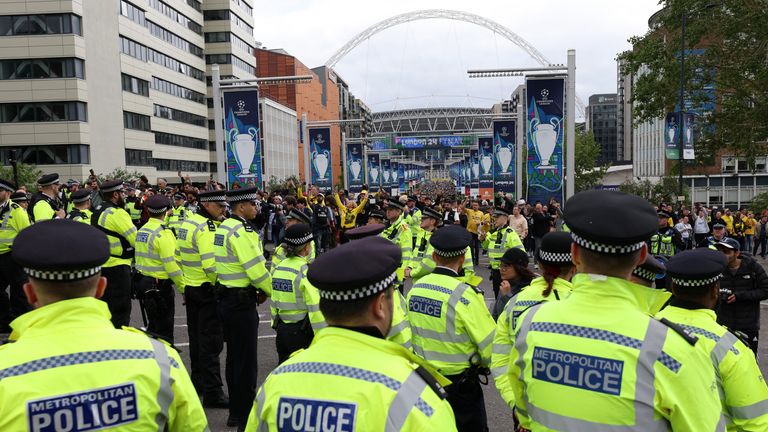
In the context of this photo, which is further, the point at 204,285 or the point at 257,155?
the point at 257,155

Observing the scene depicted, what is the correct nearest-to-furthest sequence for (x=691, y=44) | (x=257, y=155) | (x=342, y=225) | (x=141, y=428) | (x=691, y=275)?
(x=141, y=428), (x=691, y=275), (x=257, y=155), (x=342, y=225), (x=691, y=44)

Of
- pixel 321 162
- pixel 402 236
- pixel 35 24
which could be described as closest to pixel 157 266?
pixel 402 236

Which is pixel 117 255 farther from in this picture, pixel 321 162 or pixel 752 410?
pixel 321 162

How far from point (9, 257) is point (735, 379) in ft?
29.7

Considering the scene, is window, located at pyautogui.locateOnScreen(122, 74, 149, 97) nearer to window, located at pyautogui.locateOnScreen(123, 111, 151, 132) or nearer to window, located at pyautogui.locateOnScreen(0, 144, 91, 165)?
window, located at pyautogui.locateOnScreen(123, 111, 151, 132)

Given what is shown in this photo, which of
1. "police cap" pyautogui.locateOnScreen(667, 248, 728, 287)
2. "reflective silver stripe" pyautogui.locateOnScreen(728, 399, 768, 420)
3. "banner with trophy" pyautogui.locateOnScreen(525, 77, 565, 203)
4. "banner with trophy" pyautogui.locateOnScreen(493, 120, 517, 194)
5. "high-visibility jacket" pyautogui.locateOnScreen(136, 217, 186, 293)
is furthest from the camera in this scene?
"banner with trophy" pyautogui.locateOnScreen(493, 120, 517, 194)

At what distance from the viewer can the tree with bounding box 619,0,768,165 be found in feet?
73.7

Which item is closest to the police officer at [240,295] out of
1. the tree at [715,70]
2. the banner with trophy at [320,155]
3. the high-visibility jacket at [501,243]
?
the high-visibility jacket at [501,243]

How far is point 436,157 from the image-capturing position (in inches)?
7092

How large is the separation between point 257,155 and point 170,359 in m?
15.4

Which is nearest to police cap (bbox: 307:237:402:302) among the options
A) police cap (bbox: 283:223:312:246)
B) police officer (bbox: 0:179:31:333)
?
police cap (bbox: 283:223:312:246)

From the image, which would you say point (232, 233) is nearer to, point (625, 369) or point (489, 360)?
point (489, 360)

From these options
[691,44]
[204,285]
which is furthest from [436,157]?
[204,285]

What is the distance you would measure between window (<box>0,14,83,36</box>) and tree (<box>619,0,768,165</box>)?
3674cm
